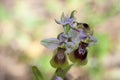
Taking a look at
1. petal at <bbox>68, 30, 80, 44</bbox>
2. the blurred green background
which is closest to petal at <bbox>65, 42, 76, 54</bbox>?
petal at <bbox>68, 30, 80, 44</bbox>

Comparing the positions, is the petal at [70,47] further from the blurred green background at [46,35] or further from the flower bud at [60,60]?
the blurred green background at [46,35]

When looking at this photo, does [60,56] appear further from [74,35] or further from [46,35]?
[46,35]

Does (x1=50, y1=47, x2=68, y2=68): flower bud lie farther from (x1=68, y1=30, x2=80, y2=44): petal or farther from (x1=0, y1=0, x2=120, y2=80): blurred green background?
(x1=0, y1=0, x2=120, y2=80): blurred green background

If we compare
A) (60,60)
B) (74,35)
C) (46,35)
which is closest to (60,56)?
(60,60)

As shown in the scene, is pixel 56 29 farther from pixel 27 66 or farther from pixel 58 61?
pixel 58 61

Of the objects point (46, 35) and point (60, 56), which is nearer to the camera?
point (60, 56)

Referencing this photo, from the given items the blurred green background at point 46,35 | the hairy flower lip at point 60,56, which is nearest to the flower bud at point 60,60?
the hairy flower lip at point 60,56

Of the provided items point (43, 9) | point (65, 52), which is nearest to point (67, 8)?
point (43, 9)

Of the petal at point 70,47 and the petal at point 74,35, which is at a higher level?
the petal at point 74,35

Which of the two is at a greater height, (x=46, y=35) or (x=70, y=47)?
(x=46, y=35)
